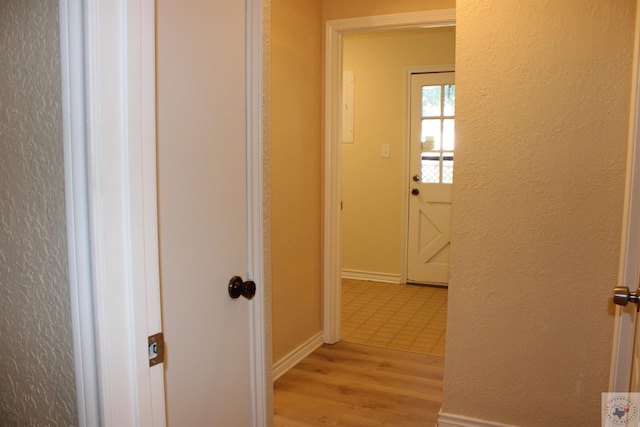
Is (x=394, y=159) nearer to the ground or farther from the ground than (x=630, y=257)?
farther from the ground

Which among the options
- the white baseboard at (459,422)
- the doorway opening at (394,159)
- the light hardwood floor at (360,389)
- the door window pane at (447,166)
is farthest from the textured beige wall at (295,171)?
the door window pane at (447,166)

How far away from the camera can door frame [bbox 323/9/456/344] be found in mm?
3297

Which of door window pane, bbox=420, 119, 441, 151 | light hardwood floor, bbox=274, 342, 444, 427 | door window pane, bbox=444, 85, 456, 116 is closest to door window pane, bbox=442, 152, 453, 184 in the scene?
door window pane, bbox=420, 119, 441, 151

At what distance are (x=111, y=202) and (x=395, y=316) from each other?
360 cm

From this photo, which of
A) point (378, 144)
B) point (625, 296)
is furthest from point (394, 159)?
point (625, 296)

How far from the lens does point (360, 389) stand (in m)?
2.87

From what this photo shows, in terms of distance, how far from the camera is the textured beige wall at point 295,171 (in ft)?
9.57

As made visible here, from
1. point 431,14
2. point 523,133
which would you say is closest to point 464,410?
point 523,133

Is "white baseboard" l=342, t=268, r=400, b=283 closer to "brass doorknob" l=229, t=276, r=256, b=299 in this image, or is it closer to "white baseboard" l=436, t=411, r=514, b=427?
"white baseboard" l=436, t=411, r=514, b=427

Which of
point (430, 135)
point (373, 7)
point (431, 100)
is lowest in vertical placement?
point (430, 135)

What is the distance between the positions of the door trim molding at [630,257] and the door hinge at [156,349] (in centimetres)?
145

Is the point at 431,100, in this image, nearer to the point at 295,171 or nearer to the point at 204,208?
the point at 295,171

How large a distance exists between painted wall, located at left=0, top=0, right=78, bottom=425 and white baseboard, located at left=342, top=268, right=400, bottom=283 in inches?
177

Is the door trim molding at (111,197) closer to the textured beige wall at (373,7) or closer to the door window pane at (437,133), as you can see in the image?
the textured beige wall at (373,7)
